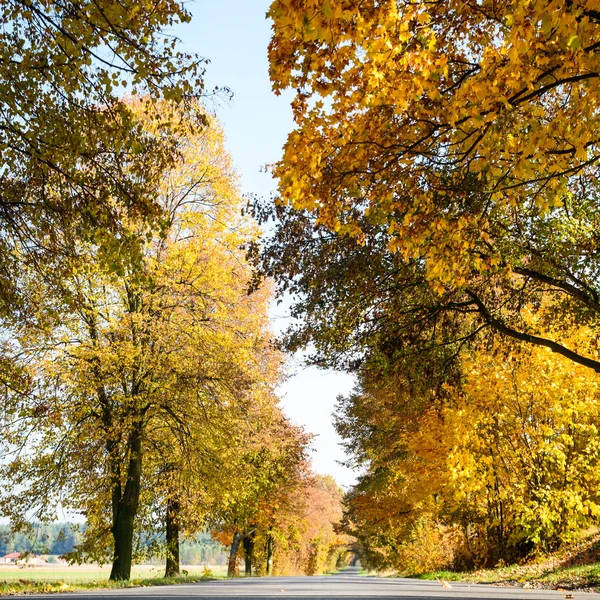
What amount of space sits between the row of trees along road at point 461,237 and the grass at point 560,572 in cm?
78

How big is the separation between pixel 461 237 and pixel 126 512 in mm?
14365

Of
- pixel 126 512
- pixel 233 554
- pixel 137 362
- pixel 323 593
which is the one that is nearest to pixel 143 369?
pixel 137 362

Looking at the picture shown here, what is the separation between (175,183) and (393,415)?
12.0 metres

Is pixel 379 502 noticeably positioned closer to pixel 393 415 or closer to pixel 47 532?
pixel 393 415

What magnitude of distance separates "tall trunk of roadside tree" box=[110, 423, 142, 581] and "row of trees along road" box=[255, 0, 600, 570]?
23.4ft

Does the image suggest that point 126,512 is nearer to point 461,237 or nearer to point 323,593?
point 323,593

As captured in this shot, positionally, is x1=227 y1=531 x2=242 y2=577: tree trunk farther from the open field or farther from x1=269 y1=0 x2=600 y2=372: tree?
x1=269 y1=0 x2=600 y2=372: tree

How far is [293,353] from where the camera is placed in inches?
559

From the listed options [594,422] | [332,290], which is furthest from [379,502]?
[332,290]

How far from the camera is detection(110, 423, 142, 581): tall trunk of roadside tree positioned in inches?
725

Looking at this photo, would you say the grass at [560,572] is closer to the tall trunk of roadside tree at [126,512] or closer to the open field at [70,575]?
the tall trunk of roadside tree at [126,512]

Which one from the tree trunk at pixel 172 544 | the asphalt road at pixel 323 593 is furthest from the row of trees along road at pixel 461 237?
the tree trunk at pixel 172 544

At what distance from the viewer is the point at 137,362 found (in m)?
17.4

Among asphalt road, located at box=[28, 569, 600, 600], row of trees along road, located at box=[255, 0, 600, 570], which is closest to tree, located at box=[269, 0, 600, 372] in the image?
row of trees along road, located at box=[255, 0, 600, 570]
